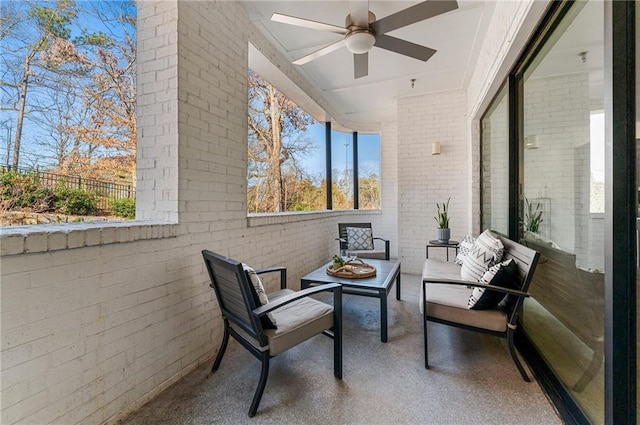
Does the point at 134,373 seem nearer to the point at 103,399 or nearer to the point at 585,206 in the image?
the point at 103,399

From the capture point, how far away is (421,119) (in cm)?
461

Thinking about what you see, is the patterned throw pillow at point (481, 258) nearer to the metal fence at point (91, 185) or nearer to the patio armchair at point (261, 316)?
the patio armchair at point (261, 316)

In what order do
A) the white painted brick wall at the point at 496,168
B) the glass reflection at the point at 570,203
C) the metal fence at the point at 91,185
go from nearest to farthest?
→ 1. the glass reflection at the point at 570,203
2. the metal fence at the point at 91,185
3. the white painted brick wall at the point at 496,168

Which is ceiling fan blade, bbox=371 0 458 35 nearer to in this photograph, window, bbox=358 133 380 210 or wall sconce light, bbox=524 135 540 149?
wall sconce light, bbox=524 135 540 149

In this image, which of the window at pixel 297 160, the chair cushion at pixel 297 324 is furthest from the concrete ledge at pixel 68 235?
the window at pixel 297 160

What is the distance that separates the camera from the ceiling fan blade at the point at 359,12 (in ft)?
6.47

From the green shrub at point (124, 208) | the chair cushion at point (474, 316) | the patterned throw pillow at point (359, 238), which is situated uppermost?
the green shrub at point (124, 208)

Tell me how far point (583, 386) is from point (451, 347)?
2.87ft

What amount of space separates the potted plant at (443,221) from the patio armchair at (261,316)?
2.70m

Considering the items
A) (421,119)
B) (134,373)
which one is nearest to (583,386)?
(134,373)

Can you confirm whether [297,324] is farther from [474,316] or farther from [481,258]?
[481,258]

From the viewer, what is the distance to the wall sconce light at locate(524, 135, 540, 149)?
2098mm

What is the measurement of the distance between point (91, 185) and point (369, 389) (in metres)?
2.20

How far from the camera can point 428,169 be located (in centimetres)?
460
